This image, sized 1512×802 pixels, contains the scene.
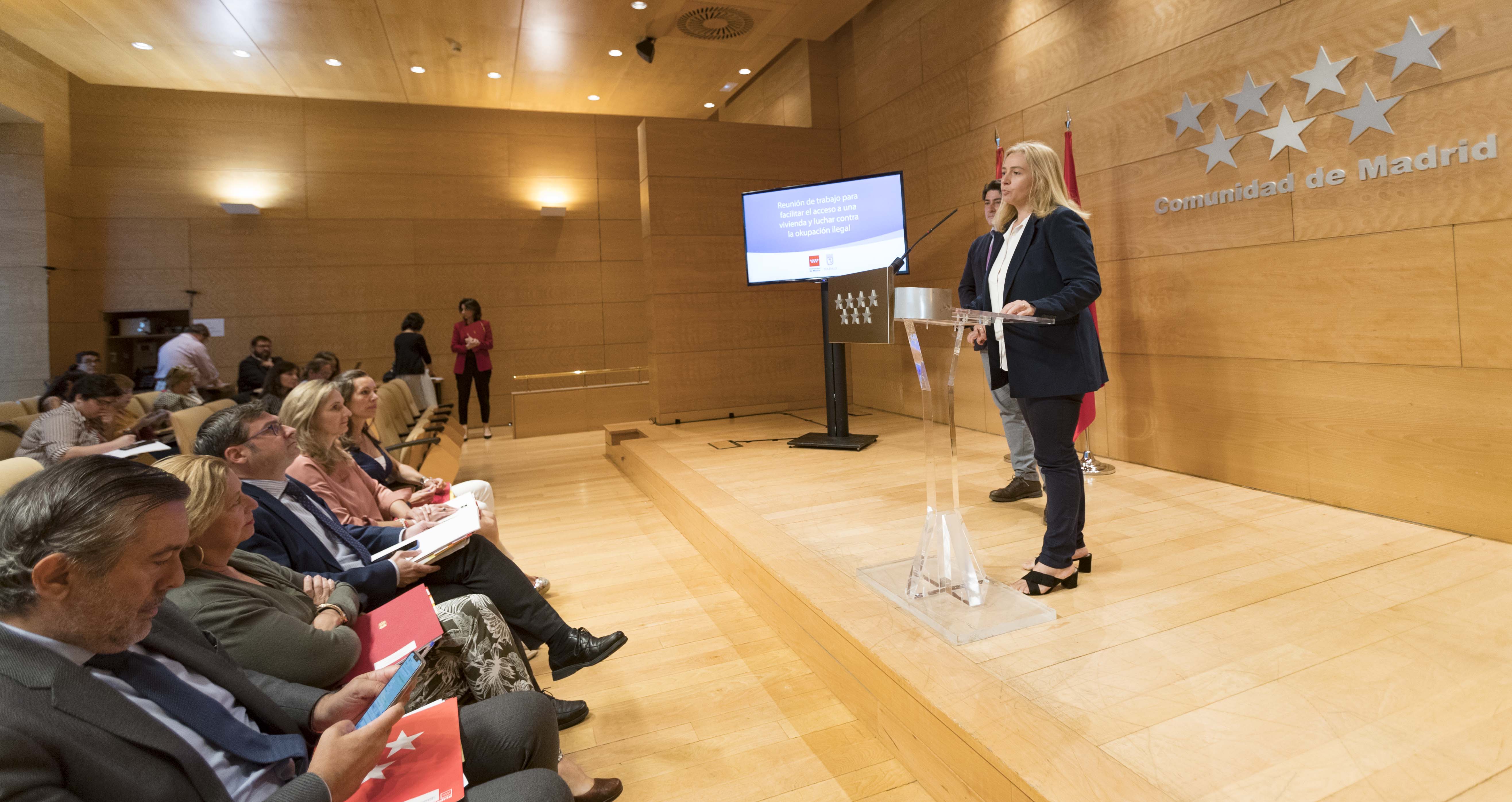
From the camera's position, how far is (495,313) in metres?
8.91

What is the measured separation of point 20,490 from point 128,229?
9.11 metres

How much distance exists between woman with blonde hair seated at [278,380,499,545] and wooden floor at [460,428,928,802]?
2.33ft

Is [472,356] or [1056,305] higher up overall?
[472,356]

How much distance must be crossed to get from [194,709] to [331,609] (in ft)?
2.34

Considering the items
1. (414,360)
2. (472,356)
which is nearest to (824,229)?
(414,360)

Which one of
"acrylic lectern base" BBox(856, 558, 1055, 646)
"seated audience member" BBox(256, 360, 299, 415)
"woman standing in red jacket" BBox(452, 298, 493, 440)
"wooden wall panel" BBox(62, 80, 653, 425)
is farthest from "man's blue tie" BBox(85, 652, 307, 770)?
"wooden wall panel" BBox(62, 80, 653, 425)

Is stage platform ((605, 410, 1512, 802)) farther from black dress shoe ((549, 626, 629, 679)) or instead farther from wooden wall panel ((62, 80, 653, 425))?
wooden wall panel ((62, 80, 653, 425))

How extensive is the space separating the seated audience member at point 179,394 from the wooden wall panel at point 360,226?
2593mm

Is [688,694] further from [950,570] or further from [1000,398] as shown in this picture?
[1000,398]

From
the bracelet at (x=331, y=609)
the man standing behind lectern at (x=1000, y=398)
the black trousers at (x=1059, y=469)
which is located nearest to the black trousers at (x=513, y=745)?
the bracelet at (x=331, y=609)

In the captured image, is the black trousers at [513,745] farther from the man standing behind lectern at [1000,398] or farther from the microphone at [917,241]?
the microphone at [917,241]

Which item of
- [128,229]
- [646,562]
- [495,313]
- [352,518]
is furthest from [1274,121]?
[128,229]

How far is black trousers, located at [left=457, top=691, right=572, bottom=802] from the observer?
1.24 m

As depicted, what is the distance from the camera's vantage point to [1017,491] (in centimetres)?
349
